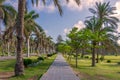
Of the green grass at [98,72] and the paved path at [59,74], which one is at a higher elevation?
the paved path at [59,74]

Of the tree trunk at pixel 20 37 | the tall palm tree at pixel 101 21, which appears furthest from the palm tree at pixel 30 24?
the tree trunk at pixel 20 37

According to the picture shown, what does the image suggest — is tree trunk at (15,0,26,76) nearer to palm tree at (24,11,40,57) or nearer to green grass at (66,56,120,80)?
green grass at (66,56,120,80)

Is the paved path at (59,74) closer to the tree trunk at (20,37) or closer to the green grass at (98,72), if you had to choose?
the green grass at (98,72)

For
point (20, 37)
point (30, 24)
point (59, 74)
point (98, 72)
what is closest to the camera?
point (20, 37)

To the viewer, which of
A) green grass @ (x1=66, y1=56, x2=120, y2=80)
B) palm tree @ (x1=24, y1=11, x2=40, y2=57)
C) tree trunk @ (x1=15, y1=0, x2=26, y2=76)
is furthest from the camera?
palm tree @ (x1=24, y1=11, x2=40, y2=57)

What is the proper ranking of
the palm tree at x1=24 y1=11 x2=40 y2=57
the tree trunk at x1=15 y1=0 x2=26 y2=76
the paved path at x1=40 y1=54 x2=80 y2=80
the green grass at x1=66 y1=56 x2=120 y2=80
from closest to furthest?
the paved path at x1=40 y1=54 x2=80 y2=80
the tree trunk at x1=15 y1=0 x2=26 y2=76
the green grass at x1=66 y1=56 x2=120 y2=80
the palm tree at x1=24 y1=11 x2=40 y2=57

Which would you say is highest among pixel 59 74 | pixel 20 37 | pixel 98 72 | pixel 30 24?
pixel 30 24

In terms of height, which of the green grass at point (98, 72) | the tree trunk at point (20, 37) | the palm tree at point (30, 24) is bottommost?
the green grass at point (98, 72)

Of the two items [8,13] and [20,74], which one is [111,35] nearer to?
[8,13]

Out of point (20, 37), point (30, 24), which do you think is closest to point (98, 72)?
point (20, 37)

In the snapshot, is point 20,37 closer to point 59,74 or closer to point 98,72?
point 59,74

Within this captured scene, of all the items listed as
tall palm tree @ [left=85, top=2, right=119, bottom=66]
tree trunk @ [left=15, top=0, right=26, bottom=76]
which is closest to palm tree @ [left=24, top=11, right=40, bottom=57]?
tall palm tree @ [left=85, top=2, right=119, bottom=66]

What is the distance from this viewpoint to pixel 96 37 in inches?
1577

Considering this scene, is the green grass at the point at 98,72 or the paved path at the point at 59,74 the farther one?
the green grass at the point at 98,72
